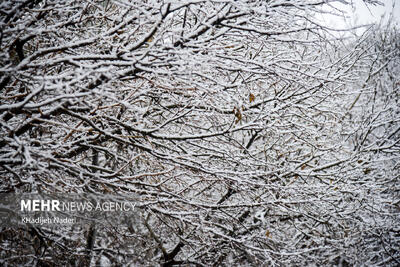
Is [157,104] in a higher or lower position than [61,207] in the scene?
higher

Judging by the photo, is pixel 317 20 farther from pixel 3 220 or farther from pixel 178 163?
pixel 3 220

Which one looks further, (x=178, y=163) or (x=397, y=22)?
(x=397, y=22)

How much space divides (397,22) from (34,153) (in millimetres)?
10420

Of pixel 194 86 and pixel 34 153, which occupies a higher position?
pixel 194 86

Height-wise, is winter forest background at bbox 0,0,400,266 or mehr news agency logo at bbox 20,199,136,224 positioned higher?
winter forest background at bbox 0,0,400,266

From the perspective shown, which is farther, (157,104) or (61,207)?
(157,104)

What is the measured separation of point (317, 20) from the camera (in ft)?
8.75

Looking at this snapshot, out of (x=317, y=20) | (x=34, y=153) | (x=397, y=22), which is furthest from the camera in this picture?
(x=397, y=22)

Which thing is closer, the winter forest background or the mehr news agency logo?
the winter forest background

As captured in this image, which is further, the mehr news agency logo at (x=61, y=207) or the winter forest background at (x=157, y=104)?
the mehr news agency logo at (x=61, y=207)

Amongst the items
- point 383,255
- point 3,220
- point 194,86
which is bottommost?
point 383,255

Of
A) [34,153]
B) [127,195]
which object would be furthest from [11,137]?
[127,195]

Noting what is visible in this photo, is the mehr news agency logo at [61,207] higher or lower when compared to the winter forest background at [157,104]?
lower

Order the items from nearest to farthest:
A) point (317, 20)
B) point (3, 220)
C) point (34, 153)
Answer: point (34, 153), point (317, 20), point (3, 220)
